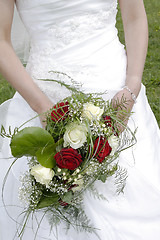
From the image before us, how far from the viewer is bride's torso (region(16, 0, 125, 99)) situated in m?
1.93

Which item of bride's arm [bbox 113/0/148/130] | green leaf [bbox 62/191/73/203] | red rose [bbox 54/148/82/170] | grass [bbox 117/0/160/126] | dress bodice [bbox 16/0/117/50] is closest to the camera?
red rose [bbox 54/148/82/170]

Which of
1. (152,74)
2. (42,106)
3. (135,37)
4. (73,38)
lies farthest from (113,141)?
(152,74)

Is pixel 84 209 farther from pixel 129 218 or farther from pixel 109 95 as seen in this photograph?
pixel 109 95

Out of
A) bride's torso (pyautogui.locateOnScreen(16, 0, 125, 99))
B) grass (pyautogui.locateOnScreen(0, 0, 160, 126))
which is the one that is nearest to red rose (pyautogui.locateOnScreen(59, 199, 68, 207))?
bride's torso (pyautogui.locateOnScreen(16, 0, 125, 99))

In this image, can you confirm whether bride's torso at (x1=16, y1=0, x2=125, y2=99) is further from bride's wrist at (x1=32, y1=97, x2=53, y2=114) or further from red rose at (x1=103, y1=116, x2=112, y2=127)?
red rose at (x1=103, y1=116, x2=112, y2=127)

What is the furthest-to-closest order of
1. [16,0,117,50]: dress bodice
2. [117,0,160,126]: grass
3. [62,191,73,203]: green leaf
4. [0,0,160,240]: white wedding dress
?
[117,0,160,126]: grass → [16,0,117,50]: dress bodice → [0,0,160,240]: white wedding dress → [62,191,73,203]: green leaf

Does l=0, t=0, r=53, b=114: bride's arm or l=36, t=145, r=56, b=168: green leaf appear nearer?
l=36, t=145, r=56, b=168: green leaf

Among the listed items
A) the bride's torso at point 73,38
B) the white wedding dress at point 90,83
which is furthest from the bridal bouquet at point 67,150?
the bride's torso at point 73,38

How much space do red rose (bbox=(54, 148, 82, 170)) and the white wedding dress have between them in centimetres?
43

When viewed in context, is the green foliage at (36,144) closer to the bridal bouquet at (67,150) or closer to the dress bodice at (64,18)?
the bridal bouquet at (67,150)

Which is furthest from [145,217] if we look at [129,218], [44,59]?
[44,59]

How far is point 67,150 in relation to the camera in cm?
132

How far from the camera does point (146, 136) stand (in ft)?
6.93

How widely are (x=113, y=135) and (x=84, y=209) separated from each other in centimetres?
46
